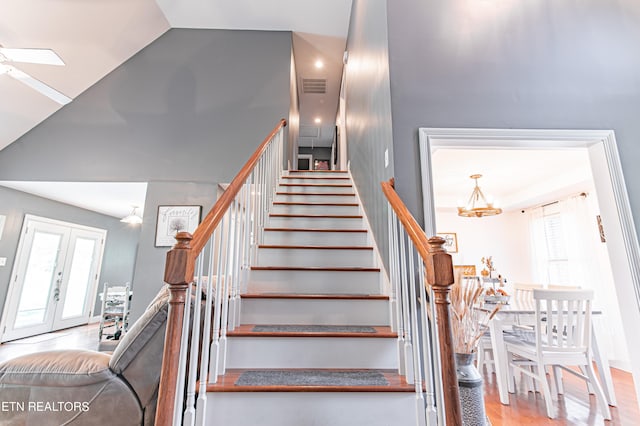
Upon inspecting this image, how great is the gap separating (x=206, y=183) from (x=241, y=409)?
3329mm

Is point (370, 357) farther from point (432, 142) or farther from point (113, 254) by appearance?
point (113, 254)

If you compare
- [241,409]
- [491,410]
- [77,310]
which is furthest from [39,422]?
[77,310]

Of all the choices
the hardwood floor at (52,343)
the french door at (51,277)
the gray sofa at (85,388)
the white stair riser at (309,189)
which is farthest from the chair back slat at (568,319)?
the french door at (51,277)

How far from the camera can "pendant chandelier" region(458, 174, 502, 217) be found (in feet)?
14.0

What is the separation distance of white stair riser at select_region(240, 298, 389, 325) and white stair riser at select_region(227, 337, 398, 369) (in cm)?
28

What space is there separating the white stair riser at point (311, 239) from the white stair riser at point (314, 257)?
22 cm

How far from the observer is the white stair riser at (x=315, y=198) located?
3652 mm

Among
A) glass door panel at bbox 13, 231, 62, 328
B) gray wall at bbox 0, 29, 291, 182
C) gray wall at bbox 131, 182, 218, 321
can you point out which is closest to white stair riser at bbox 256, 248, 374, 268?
gray wall at bbox 131, 182, 218, 321

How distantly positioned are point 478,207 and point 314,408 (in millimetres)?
3946

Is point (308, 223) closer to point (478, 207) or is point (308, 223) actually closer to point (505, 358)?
point (505, 358)

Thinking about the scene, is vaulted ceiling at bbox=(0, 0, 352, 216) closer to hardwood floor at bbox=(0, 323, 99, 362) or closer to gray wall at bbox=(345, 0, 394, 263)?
gray wall at bbox=(345, 0, 394, 263)

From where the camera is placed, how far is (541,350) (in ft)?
8.52

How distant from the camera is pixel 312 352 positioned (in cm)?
169

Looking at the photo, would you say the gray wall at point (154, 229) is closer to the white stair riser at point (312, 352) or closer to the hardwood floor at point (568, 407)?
the white stair riser at point (312, 352)
